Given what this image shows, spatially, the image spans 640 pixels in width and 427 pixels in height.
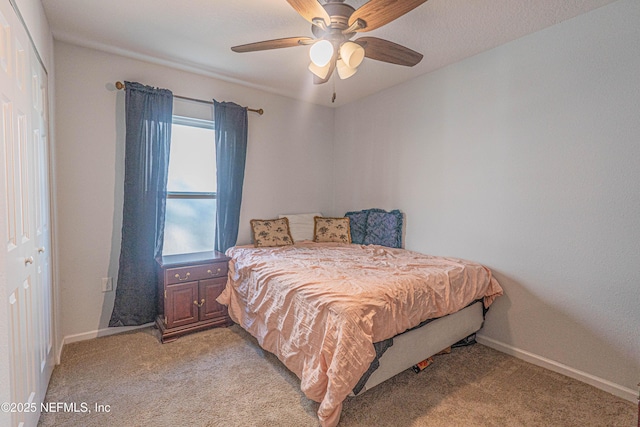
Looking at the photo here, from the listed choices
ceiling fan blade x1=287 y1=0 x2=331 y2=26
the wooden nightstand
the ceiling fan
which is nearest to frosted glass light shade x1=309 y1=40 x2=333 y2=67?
the ceiling fan

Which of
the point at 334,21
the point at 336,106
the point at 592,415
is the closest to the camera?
the point at 334,21

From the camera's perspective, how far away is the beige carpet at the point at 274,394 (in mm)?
1706

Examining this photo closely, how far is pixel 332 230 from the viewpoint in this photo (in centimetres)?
365

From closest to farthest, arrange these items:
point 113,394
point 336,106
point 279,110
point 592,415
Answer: point 592,415
point 113,394
point 279,110
point 336,106

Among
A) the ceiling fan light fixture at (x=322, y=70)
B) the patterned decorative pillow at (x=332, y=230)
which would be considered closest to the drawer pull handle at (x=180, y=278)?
the patterned decorative pillow at (x=332, y=230)

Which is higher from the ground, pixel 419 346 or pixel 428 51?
pixel 428 51

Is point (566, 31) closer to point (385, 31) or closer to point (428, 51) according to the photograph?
point (428, 51)

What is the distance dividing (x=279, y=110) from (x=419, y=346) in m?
2.92

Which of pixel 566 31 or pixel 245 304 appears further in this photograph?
pixel 245 304

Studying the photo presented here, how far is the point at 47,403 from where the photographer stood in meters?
1.78

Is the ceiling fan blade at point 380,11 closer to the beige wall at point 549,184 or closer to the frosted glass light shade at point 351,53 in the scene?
the frosted glass light shade at point 351,53

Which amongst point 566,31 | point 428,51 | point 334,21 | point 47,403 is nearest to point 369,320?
point 334,21

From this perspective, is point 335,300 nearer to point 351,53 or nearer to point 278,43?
point 351,53

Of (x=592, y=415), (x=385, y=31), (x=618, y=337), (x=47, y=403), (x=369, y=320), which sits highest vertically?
(x=385, y=31)
